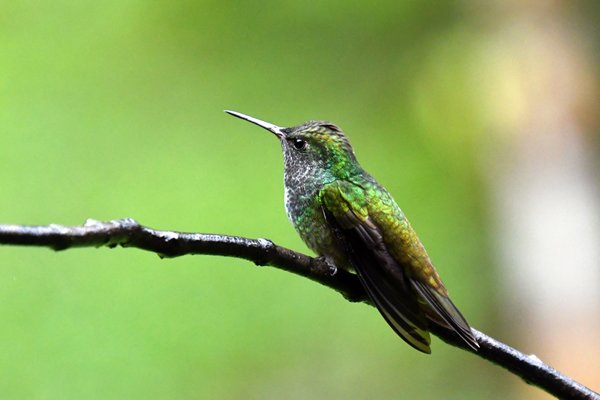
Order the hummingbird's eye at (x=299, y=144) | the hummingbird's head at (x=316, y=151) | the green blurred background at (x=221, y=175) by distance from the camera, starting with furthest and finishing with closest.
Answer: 1. the green blurred background at (x=221, y=175)
2. the hummingbird's eye at (x=299, y=144)
3. the hummingbird's head at (x=316, y=151)

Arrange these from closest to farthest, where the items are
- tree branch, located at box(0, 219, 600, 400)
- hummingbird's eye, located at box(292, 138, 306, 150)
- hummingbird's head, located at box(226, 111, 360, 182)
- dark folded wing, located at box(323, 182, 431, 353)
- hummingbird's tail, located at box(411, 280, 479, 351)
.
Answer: tree branch, located at box(0, 219, 600, 400) → hummingbird's tail, located at box(411, 280, 479, 351) → dark folded wing, located at box(323, 182, 431, 353) → hummingbird's head, located at box(226, 111, 360, 182) → hummingbird's eye, located at box(292, 138, 306, 150)

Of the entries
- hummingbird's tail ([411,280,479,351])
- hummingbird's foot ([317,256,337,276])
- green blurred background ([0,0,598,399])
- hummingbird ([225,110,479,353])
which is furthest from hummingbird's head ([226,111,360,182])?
green blurred background ([0,0,598,399])

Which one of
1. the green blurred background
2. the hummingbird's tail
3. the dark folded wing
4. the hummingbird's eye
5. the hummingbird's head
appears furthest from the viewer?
the green blurred background

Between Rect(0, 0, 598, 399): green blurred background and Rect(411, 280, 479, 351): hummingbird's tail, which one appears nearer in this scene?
Rect(411, 280, 479, 351): hummingbird's tail

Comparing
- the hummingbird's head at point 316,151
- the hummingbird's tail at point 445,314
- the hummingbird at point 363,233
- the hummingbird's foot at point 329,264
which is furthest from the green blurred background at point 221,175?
the hummingbird's tail at point 445,314

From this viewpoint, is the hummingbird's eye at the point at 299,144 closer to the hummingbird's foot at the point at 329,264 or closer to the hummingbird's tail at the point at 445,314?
the hummingbird's foot at the point at 329,264

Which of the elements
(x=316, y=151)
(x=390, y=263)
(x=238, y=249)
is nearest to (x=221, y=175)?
(x=316, y=151)

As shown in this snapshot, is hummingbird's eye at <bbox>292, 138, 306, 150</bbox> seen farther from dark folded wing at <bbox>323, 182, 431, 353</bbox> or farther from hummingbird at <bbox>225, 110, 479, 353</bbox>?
dark folded wing at <bbox>323, 182, 431, 353</bbox>

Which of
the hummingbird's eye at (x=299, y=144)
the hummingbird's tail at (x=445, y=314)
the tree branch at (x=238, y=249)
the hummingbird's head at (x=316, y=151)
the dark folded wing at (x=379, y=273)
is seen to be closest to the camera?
the tree branch at (x=238, y=249)

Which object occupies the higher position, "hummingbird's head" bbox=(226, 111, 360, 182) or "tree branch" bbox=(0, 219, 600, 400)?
"hummingbird's head" bbox=(226, 111, 360, 182)
